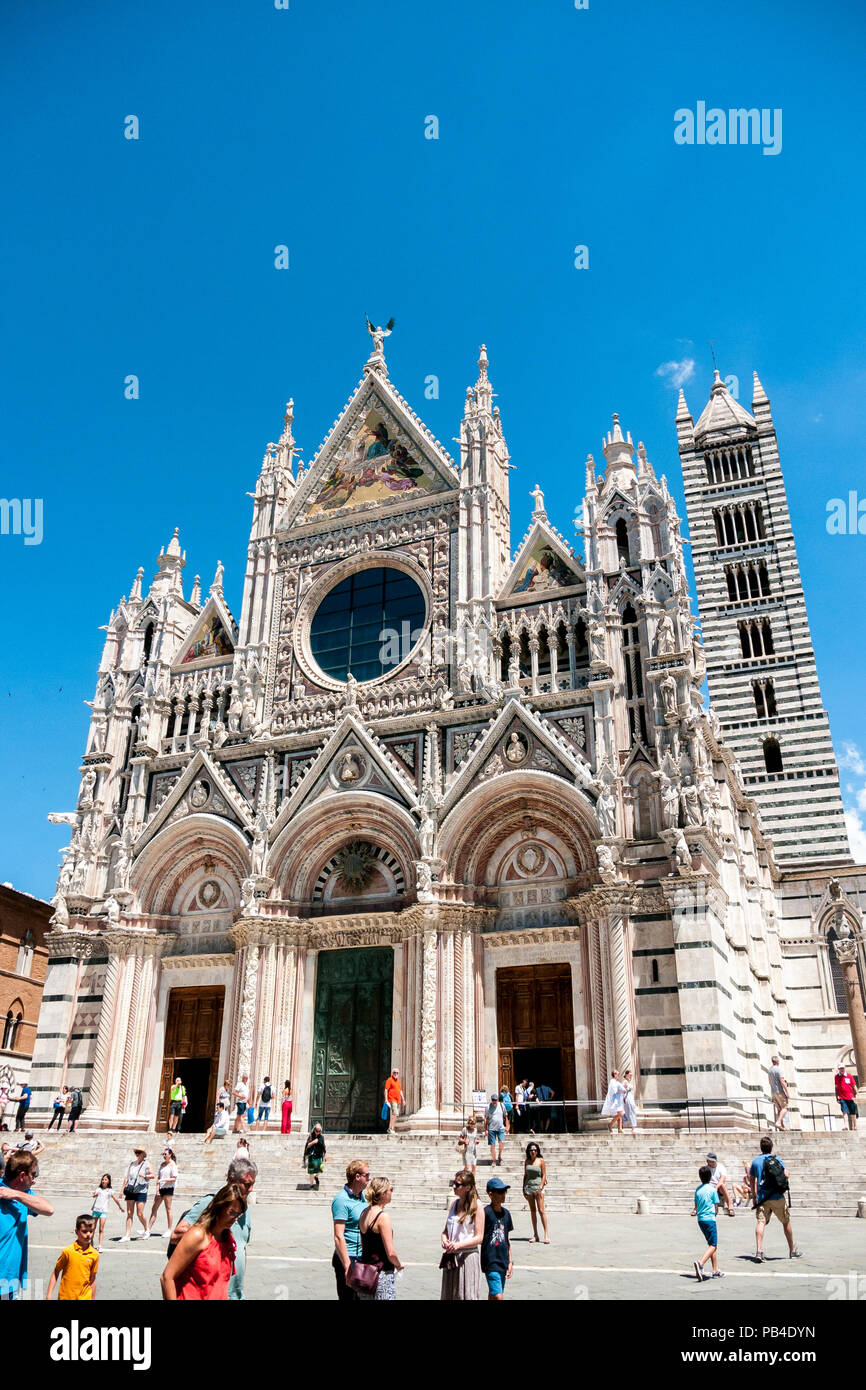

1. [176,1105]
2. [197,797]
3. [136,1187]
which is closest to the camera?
[136,1187]

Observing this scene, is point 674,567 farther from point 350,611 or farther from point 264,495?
point 264,495

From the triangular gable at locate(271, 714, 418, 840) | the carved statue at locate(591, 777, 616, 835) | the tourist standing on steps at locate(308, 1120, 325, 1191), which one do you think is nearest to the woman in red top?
the tourist standing on steps at locate(308, 1120, 325, 1191)

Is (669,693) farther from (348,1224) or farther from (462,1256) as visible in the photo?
(348,1224)

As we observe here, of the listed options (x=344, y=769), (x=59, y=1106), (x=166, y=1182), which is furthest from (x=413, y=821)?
(x=166, y=1182)

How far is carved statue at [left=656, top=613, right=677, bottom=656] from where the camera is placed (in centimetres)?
2628

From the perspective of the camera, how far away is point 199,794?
30328 millimetres

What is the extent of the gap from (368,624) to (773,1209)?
21.8 metres

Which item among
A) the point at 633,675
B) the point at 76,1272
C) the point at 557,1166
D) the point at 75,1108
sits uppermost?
the point at 633,675

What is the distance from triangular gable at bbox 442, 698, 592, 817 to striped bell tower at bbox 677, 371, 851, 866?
55.3ft

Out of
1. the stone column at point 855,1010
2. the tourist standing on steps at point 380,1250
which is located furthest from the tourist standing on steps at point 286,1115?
the tourist standing on steps at point 380,1250

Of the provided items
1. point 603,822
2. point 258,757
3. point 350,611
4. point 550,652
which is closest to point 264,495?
point 350,611

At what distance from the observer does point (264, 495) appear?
114 feet
